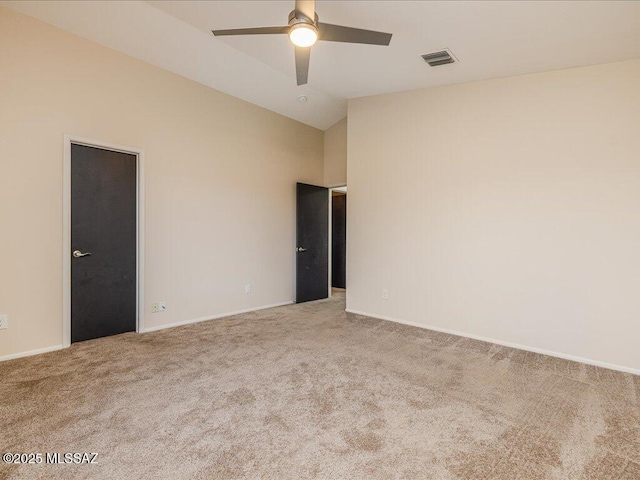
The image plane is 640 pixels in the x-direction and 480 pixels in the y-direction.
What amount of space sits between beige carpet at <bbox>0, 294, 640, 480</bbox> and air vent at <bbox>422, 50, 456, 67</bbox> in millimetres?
2943

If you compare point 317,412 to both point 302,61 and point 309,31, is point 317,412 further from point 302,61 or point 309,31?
point 302,61

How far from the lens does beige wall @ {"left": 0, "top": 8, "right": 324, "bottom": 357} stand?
303 centimetres

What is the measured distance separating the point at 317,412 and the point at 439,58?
3.37 m

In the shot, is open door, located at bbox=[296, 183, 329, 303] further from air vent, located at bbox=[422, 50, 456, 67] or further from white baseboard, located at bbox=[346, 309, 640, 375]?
air vent, located at bbox=[422, 50, 456, 67]

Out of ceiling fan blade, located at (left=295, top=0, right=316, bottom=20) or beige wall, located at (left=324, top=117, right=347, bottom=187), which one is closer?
ceiling fan blade, located at (left=295, top=0, right=316, bottom=20)

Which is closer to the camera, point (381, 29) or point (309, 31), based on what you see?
point (309, 31)

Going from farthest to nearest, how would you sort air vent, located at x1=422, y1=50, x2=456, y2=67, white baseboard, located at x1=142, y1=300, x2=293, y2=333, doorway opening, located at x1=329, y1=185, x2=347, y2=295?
doorway opening, located at x1=329, y1=185, x2=347, y2=295, white baseboard, located at x1=142, y1=300, x2=293, y2=333, air vent, located at x1=422, y1=50, x2=456, y2=67

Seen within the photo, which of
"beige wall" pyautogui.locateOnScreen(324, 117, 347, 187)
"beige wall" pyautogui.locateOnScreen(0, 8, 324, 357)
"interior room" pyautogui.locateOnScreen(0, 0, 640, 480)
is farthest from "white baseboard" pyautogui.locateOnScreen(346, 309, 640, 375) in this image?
"beige wall" pyautogui.locateOnScreen(324, 117, 347, 187)

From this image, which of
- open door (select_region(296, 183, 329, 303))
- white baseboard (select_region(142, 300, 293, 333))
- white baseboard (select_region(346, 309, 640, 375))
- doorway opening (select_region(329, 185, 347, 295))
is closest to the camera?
white baseboard (select_region(346, 309, 640, 375))

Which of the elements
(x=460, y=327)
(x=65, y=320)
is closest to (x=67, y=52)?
(x=65, y=320)

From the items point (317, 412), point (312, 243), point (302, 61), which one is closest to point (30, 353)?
point (317, 412)

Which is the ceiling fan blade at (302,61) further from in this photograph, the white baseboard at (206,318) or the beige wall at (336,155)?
the white baseboard at (206,318)

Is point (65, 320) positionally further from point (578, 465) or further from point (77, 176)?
point (578, 465)

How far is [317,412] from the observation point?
2168 millimetres
